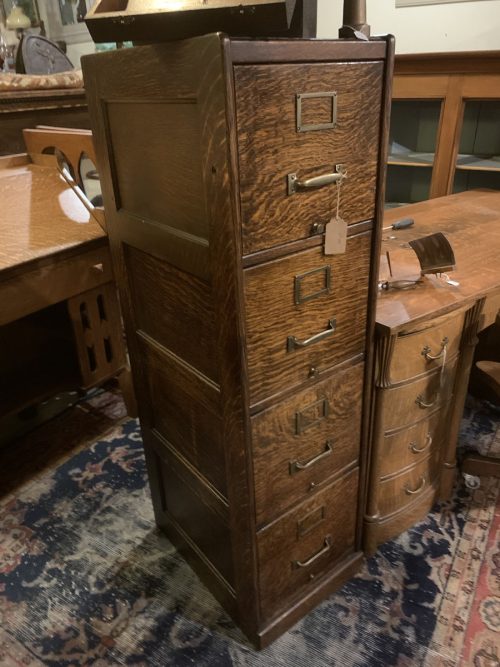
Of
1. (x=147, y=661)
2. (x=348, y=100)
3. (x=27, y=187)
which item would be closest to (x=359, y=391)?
(x=348, y=100)

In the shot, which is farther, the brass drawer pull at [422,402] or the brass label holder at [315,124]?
the brass drawer pull at [422,402]

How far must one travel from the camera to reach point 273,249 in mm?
918

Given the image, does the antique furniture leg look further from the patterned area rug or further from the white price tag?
the white price tag

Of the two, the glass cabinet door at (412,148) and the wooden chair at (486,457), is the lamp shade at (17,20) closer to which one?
the glass cabinet door at (412,148)

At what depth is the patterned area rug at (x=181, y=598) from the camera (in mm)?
1353

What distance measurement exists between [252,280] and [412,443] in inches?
35.4

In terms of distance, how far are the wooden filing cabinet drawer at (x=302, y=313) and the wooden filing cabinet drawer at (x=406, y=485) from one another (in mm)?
593

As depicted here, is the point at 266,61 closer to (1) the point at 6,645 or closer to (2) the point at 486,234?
(2) the point at 486,234

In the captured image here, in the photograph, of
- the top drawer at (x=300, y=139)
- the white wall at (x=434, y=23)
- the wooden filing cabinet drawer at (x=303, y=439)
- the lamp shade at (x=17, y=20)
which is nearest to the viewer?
the top drawer at (x=300, y=139)

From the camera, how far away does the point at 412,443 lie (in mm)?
1536

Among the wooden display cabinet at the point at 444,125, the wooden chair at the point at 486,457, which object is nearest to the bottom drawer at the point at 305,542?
the wooden chair at the point at 486,457

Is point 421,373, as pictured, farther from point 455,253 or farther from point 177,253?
point 177,253

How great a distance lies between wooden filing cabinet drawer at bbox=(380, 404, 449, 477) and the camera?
4.86ft

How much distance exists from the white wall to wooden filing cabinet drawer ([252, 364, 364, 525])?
2.22 meters
